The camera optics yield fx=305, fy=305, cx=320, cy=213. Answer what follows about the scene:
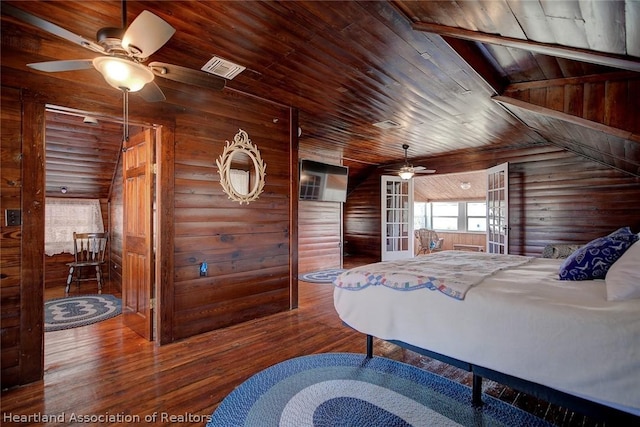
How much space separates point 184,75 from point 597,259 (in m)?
2.92

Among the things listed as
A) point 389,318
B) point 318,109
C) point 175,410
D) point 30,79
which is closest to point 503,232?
point 318,109

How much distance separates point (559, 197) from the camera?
17.1 feet

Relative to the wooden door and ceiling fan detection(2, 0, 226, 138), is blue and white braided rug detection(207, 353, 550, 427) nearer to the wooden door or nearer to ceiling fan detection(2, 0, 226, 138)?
the wooden door

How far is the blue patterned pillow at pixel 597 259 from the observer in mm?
1946

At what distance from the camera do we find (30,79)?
2.21 metres

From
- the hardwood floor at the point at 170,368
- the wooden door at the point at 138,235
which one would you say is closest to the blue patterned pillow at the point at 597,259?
the hardwood floor at the point at 170,368

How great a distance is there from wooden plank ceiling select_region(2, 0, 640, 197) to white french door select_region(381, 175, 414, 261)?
3689mm

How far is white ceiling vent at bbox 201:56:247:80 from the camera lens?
8.53 feet

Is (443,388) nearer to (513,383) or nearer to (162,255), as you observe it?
(513,383)

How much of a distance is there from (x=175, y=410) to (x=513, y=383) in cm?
198

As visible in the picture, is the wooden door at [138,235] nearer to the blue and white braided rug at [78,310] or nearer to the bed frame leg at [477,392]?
the blue and white braided rug at [78,310]

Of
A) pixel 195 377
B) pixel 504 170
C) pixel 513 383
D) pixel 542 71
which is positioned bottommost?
pixel 195 377

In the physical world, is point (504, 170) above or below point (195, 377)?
above

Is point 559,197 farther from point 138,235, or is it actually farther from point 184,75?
point 138,235
